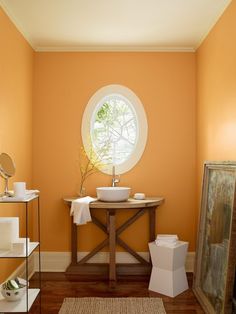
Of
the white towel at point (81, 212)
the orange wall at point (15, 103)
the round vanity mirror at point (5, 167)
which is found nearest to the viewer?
the round vanity mirror at point (5, 167)

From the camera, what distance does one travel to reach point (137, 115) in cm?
442

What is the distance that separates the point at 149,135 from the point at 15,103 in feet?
→ 5.33

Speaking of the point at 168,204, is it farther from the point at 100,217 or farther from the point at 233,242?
the point at 233,242

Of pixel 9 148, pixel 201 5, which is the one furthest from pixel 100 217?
pixel 201 5

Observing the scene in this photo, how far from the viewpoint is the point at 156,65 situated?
4.42 metres

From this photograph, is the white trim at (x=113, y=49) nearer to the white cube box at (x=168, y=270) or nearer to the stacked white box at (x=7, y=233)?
the white cube box at (x=168, y=270)

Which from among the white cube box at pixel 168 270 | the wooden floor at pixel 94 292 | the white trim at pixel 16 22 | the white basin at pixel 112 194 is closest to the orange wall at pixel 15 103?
the white trim at pixel 16 22

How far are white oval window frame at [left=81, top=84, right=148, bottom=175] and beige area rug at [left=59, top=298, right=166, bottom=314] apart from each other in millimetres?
1515

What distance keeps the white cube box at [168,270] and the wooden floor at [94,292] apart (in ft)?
0.24

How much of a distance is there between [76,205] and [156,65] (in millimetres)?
1949

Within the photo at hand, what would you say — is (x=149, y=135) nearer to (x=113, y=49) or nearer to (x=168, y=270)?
(x=113, y=49)

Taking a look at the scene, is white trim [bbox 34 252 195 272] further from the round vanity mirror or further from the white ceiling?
the white ceiling

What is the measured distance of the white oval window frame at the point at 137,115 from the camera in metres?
4.39

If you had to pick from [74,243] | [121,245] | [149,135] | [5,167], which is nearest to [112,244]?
[121,245]
